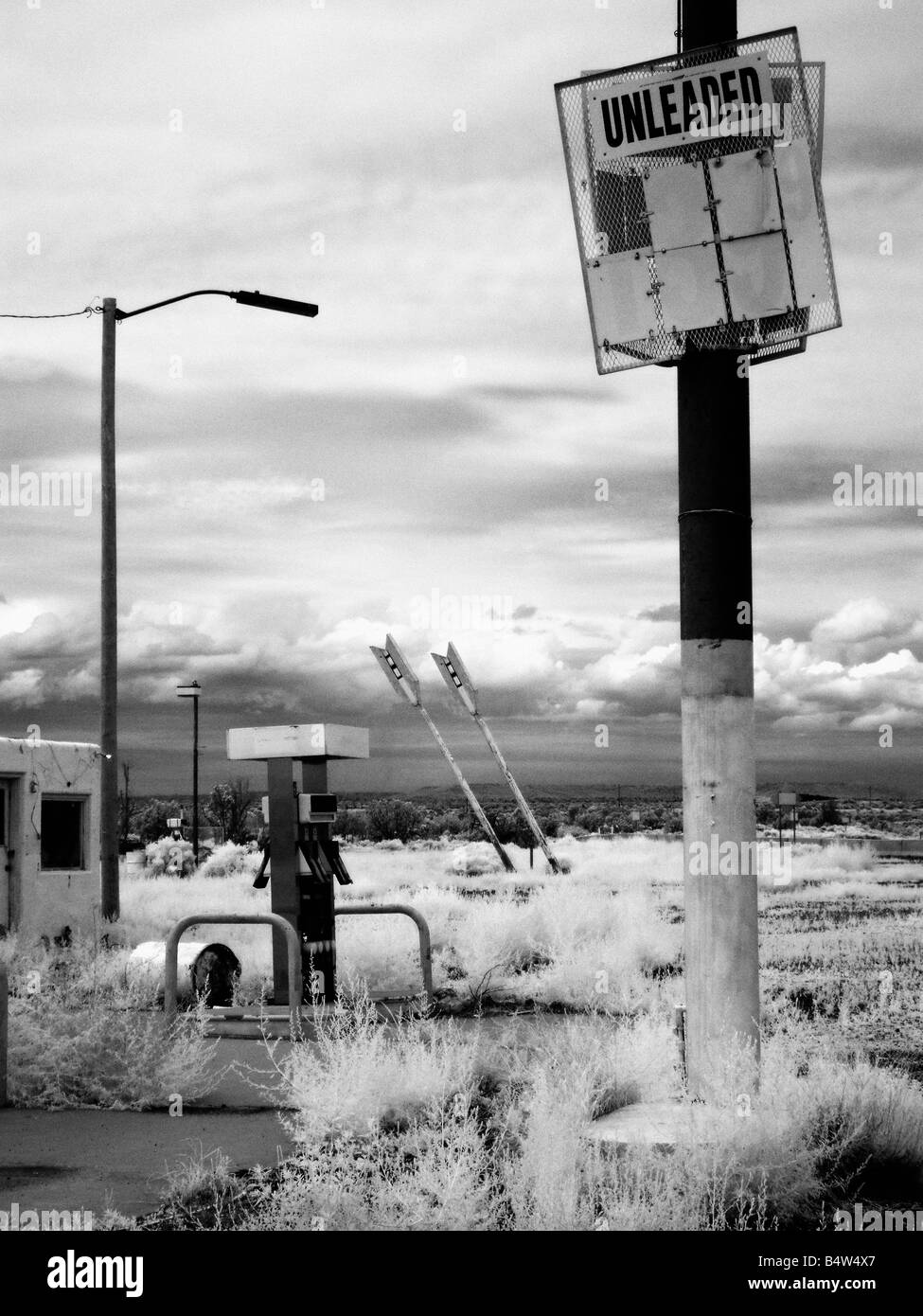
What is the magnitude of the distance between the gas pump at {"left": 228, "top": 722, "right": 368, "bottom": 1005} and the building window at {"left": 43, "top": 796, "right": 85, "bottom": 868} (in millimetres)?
5761

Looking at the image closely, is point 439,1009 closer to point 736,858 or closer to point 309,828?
point 309,828

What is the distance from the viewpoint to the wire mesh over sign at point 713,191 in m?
8.02

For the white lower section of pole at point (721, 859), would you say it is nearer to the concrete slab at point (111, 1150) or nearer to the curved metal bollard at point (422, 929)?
the concrete slab at point (111, 1150)

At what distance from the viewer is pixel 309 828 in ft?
44.2

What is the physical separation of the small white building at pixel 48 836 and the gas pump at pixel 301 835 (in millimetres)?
5107

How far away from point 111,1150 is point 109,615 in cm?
1039

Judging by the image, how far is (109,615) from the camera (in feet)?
59.4

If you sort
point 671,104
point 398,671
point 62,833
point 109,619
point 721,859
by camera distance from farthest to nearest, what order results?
1. point 398,671
2. point 62,833
3. point 109,619
4. point 671,104
5. point 721,859

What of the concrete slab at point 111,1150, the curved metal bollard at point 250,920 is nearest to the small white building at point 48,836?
the curved metal bollard at point 250,920

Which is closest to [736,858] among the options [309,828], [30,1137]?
[30,1137]

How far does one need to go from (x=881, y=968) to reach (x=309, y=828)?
24.2 feet

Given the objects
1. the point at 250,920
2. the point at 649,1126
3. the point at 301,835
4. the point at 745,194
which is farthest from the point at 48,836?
the point at 745,194

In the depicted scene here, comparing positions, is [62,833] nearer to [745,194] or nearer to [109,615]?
[109,615]

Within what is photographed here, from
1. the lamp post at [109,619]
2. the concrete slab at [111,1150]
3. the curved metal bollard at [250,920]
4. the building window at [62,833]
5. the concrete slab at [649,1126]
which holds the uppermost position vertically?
the lamp post at [109,619]
